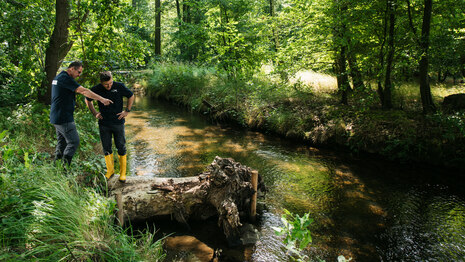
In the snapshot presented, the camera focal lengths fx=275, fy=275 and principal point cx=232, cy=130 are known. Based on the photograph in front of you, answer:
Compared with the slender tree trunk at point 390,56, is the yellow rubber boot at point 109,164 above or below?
below

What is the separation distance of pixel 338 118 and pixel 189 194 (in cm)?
612

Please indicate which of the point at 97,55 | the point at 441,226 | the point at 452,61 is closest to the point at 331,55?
the point at 452,61

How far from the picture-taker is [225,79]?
1384cm

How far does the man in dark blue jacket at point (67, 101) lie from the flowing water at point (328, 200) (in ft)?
6.73

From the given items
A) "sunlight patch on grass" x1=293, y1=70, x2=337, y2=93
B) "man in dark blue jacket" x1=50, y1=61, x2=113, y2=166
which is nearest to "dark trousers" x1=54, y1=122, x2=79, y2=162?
"man in dark blue jacket" x1=50, y1=61, x2=113, y2=166

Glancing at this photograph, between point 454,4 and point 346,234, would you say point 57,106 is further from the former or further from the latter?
point 454,4

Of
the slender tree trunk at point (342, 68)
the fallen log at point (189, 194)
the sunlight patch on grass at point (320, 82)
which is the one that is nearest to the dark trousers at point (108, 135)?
the fallen log at point (189, 194)

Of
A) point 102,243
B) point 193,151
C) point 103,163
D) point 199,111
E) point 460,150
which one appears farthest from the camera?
point 199,111

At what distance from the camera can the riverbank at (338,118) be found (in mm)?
7145

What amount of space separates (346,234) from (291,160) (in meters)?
3.36

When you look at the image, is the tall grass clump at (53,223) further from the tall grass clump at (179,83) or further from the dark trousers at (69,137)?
the tall grass clump at (179,83)

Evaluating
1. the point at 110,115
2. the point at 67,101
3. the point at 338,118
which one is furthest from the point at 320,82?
the point at 67,101

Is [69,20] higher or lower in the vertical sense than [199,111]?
higher

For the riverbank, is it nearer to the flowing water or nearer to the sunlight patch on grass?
the sunlight patch on grass
